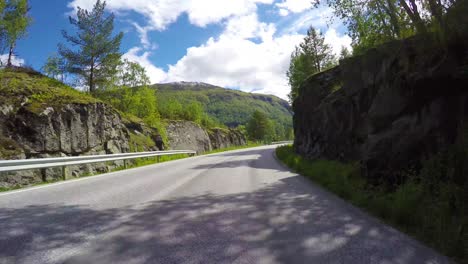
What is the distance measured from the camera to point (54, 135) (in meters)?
13.1

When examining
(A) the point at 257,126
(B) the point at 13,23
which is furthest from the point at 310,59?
(A) the point at 257,126

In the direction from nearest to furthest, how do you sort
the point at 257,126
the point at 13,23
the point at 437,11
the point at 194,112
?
1. the point at 437,11
2. the point at 13,23
3. the point at 194,112
4. the point at 257,126

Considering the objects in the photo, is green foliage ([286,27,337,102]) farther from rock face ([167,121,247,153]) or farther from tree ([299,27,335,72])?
rock face ([167,121,247,153])

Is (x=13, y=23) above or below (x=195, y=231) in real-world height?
above

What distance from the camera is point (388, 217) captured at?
4.53 meters

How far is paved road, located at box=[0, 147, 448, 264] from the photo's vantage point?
298 centimetres

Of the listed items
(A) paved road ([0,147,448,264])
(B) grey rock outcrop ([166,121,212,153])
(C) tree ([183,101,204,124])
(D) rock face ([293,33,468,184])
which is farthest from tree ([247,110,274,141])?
(A) paved road ([0,147,448,264])

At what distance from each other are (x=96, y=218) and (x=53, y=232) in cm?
73

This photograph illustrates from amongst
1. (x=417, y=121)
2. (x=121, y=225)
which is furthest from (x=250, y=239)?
(x=417, y=121)

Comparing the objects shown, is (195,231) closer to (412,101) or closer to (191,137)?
(412,101)

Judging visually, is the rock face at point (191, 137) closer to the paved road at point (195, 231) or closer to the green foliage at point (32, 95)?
the green foliage at point (32, 95)

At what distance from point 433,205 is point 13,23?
29907 mm

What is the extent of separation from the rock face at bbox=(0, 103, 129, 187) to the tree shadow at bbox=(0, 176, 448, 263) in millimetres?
7325

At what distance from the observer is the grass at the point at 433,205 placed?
3355 mm
